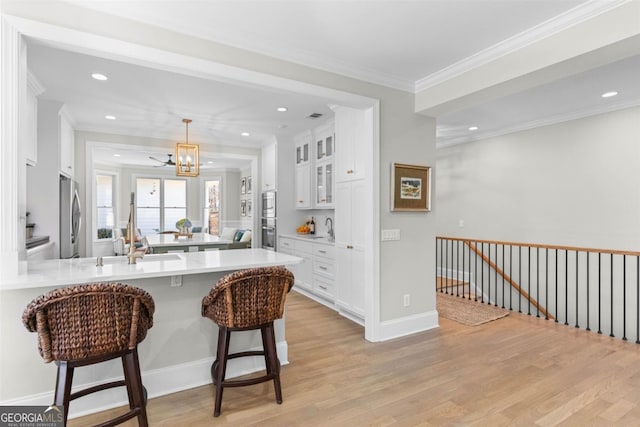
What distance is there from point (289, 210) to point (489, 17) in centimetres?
438

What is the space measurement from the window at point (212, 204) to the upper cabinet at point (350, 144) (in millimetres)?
7152

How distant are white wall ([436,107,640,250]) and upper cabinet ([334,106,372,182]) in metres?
3.08

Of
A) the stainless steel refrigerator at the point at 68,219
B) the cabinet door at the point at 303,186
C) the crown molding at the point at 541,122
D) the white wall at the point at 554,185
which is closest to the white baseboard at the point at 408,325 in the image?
the white wall at the point at 554,185

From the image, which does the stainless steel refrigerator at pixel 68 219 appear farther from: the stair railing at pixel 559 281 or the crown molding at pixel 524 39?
the stair railing at pixel 559 281

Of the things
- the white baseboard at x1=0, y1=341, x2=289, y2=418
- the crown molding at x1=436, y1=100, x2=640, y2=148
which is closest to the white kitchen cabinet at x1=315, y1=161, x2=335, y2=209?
the crown molding at x1=436, y1=100, x2=640, y2=148

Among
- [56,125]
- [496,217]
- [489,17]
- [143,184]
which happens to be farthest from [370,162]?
[143,184]

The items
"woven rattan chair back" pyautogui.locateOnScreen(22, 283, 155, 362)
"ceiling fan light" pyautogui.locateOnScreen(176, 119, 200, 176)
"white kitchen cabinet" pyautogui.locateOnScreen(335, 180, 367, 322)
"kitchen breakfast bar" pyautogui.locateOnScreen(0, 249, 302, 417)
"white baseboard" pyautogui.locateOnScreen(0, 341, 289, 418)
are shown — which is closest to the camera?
"woven rattan chair back" pyautogui.locateOnScreen(22, 283, 155, 362)

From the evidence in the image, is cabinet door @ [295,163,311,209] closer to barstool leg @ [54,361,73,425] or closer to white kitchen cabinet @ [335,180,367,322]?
white kitchen cabinet @ [335,180,367,322]

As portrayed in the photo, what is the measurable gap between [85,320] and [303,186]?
14.5ft

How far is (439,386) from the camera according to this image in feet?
8.06

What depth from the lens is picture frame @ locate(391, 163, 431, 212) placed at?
3.45 m

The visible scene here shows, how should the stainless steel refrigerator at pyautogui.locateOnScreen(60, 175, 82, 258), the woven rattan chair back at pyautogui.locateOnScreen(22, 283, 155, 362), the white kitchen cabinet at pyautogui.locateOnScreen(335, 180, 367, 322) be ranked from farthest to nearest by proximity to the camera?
the stainless steel refrigerator at pyautogui.locateOnScreen(60, 175, 82, 258)
the white kitchen cabinet at pyautogui.locateOnScreen(335, 180, 367, 322)
the woven rattan chair back at pyautogui.locateOnScreen(22, 283, 155, 362)

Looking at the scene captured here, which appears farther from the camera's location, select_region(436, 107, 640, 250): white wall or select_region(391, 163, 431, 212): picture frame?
select_region(436, 107, 640, 250): white wall

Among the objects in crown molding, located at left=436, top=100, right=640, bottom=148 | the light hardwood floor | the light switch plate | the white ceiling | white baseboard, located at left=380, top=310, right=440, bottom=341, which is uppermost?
the white ceiling
